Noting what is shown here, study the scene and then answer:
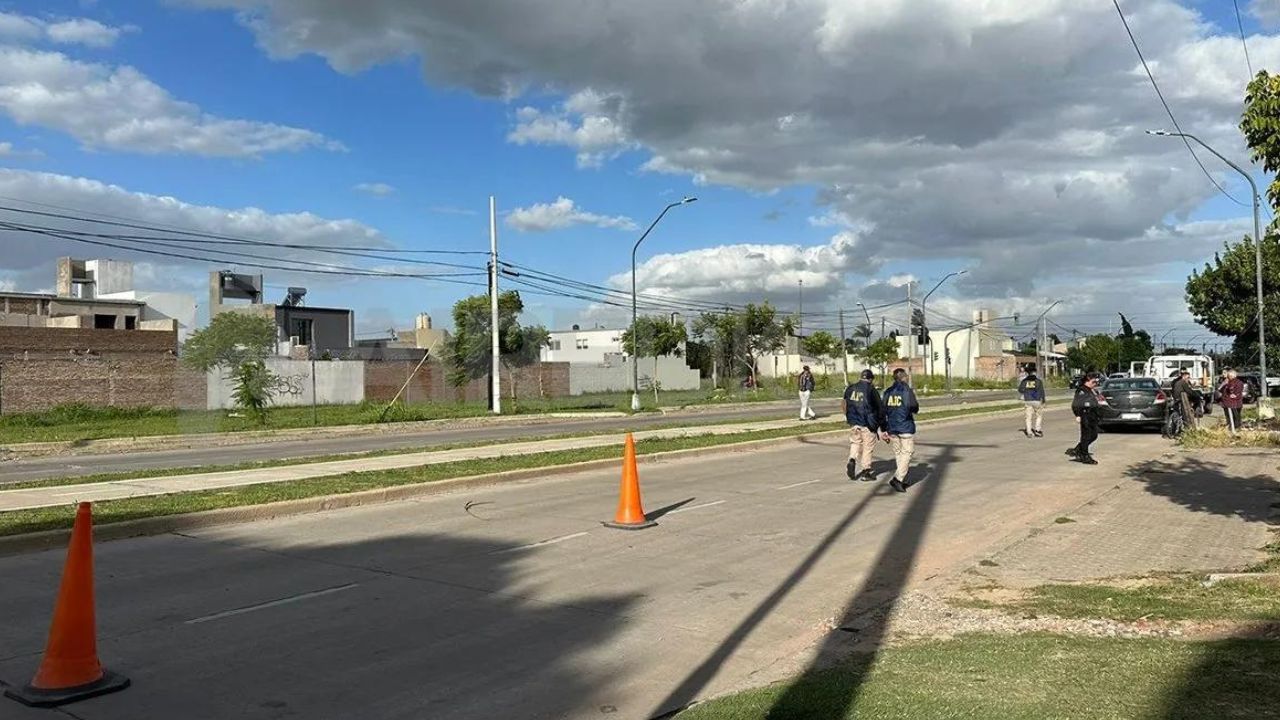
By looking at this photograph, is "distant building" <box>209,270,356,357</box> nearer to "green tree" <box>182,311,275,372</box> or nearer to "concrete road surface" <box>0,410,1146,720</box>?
"green tree" <box>182,311,275,372</box>

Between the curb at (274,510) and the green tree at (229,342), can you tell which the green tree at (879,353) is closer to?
the green tree at (229,342)

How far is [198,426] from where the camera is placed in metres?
30.2

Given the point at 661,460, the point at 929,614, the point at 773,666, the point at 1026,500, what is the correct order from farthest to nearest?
the point at 661,460, the point at 1026,500, the point at 929,614, the point at 773,666

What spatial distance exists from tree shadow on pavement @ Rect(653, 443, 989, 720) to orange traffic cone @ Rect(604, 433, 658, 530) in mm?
1980

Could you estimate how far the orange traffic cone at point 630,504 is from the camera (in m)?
10.8

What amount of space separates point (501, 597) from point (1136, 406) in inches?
866

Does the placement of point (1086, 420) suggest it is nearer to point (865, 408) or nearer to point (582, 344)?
point (865, 408)

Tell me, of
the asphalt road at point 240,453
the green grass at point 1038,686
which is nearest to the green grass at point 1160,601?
the green grass at point 1038,686

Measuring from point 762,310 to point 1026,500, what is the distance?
58638 millimetres

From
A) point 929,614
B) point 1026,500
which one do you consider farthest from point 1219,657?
point 1026,500

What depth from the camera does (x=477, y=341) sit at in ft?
156

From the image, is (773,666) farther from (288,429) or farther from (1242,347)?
(1242,347)

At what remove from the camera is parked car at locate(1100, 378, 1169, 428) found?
24984mm

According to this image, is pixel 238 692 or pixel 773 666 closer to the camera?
pixel 238 692
